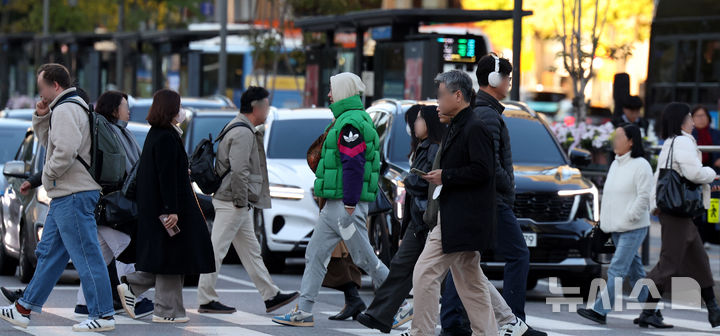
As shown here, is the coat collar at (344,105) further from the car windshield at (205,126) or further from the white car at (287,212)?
the car windshield at (205,126)

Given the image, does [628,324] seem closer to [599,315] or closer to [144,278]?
[599,315]

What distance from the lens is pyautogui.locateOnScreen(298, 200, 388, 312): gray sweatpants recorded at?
10.4 metres

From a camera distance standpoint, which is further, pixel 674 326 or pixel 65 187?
pixel 674 326

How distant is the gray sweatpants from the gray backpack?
1.46m

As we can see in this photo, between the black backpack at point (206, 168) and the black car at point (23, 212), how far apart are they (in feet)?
6.52

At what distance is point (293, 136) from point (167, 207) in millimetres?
5795

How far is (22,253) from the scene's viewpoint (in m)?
13.2

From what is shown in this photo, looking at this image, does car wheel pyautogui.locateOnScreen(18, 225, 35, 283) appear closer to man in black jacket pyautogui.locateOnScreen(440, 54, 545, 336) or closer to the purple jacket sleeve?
the purple jacket sleeve

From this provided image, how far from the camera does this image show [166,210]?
9.96 meters

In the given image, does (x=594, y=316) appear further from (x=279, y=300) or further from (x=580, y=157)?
(x=580, y=157)

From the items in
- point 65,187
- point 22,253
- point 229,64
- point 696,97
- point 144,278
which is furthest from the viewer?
point 229,64

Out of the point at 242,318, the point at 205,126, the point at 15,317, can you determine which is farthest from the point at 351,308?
the point at 205,126

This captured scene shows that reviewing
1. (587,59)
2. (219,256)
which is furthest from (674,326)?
(587,59)

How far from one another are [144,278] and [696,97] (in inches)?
567
